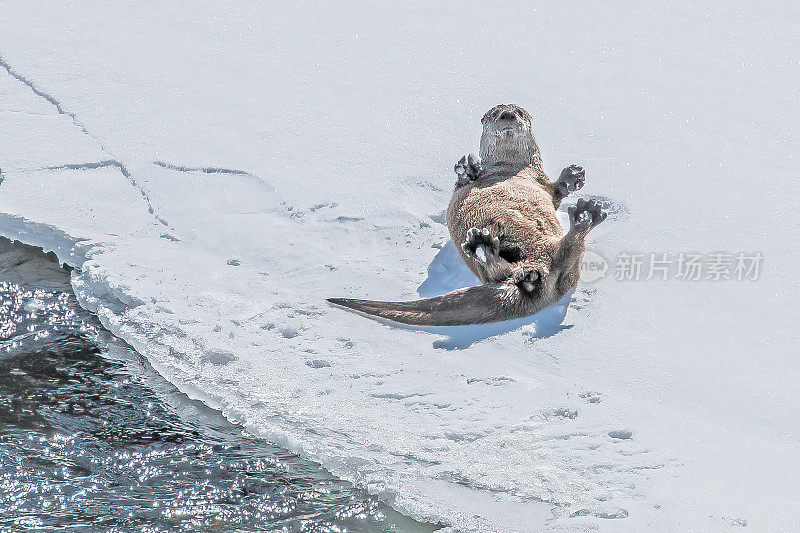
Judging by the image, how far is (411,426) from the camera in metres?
3.12

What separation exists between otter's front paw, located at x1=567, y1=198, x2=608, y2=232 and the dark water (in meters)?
1.37

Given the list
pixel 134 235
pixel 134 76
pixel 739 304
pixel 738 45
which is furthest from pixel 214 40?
pixel 739 304

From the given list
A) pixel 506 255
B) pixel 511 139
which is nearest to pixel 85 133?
pixel 511 139

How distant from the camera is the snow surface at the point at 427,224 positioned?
294cm

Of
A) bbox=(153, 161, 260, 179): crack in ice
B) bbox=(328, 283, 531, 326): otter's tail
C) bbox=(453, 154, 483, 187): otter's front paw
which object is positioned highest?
bbox=(453, 154, 483, 187): otter's front paw

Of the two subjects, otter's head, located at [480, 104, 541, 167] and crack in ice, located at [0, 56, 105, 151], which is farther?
crack in ice, located at [0, 56, 105, 151]

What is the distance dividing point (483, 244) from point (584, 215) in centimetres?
42

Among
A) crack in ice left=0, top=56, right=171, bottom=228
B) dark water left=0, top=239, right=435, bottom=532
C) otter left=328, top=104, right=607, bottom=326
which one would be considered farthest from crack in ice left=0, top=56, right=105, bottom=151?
otter left=328, top=104, right=607, bottom=326

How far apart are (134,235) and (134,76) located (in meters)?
1.99

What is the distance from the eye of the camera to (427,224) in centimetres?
449

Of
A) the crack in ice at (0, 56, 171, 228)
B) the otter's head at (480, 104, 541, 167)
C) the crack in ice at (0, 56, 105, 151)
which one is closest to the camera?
the otter's head at (480, 104, 541, 167)

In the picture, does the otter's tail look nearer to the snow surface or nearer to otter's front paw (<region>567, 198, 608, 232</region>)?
the snow surface

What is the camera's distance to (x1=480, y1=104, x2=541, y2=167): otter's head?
4.57 m

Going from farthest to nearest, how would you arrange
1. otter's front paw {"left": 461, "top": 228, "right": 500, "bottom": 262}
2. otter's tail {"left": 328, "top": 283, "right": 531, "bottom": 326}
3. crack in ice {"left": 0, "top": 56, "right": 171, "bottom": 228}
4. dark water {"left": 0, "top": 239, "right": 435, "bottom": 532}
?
crack in ice {"left": 0, "top": 56, "right": 171, "bottom": 228}
otter's front paw {"left": 461, "top": 228, "right": 500, "bottom": 262}
otter's tail {"left": 328, "top": 283, "right": 531, "bottom": 326}
dark water {"left": 0, "top": 239, "right": 435, "bottom": 532}
